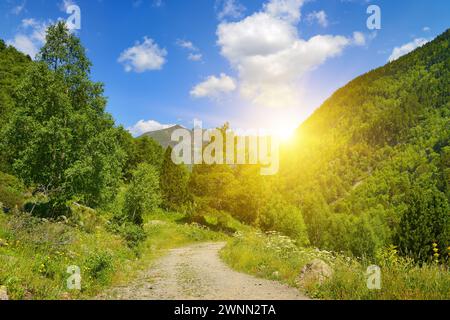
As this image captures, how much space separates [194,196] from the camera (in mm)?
39688

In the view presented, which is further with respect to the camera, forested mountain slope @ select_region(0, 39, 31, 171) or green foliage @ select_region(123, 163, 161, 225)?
forested mountain slope @ select_region(0, 39, 31, 171)

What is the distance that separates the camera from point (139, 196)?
26.9m

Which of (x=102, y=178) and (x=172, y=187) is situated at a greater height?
(x=102, y=178)

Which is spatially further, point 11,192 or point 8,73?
point 8,73

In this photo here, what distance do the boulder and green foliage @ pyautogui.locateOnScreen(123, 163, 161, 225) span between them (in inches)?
708

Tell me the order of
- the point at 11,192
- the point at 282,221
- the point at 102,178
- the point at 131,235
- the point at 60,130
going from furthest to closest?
1. the point at 282,221
2. the point at 131,235
3. the point at 102,178
4. the point at 11,192
5. the point at 60,130

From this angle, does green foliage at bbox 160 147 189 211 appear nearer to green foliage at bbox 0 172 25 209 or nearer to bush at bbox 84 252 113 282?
green foliage at bbox 0 172 25 209

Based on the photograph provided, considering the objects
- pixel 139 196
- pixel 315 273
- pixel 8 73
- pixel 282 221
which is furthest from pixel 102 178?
pixel 8 73

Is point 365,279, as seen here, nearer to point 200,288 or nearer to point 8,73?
point 200,288

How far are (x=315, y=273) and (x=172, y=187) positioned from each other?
47174mm

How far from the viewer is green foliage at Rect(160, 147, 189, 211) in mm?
55503

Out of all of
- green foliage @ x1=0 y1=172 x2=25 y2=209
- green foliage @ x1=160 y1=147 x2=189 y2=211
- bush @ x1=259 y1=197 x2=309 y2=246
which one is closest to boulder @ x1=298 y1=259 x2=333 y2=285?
green foliage @ x1=0 y1=172 x2=25 y2=209

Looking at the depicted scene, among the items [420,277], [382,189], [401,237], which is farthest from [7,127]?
[382,189]
